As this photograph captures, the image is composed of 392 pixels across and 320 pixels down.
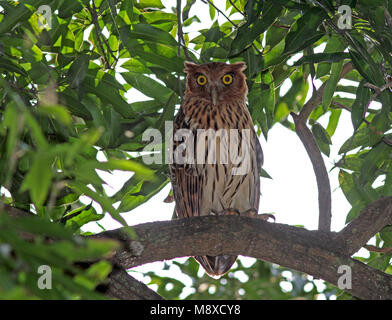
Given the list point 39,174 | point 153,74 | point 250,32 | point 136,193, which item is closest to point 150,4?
point 153,74

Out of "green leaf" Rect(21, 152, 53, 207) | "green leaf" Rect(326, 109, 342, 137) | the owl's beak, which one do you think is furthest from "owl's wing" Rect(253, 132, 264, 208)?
"green leaf" Rect(21, 152, 53, 207)

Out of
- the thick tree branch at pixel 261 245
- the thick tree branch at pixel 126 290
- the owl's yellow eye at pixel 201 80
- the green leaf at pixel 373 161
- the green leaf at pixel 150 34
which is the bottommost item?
the thick tree branch at pixel 126 290

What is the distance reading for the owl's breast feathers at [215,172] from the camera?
359 cm

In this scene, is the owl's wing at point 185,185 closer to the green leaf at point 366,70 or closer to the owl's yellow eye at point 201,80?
the owl's yellow eye at point 201,80

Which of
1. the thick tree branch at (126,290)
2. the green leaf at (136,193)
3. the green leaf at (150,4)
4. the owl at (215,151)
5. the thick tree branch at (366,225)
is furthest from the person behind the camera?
the owl at (215,151)

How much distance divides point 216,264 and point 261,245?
1009 millimetres

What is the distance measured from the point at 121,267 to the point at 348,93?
5.85 feet

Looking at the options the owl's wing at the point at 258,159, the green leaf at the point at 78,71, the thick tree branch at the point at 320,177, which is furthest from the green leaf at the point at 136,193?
the owl's wing at the point at 258,159

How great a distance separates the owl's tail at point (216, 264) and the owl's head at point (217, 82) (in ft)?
3.49

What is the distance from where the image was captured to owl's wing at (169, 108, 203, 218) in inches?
141

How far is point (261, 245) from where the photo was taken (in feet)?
8.35

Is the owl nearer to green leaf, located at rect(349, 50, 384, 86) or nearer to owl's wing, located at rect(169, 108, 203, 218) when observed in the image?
owl's wing, located at rect(169, 108, 203, 218)

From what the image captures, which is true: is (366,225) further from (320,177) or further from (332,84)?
(332,84)
